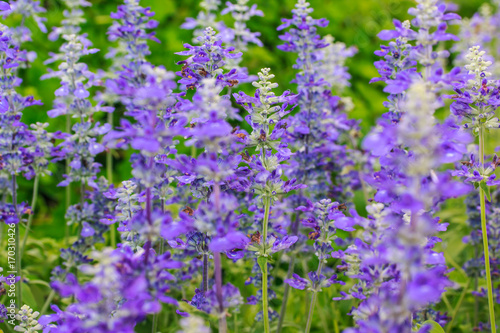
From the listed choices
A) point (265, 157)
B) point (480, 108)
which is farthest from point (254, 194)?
point (480, 108)

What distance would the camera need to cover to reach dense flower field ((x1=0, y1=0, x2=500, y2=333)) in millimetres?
1741

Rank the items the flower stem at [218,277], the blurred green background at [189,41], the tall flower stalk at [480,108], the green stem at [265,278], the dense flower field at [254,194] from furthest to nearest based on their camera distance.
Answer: the blurred green background at [189,41] < the tall flower stalk at [480,108] < the green stem at [265,278] < the flower stem at [218,277] < the dense flower field at [254,194]

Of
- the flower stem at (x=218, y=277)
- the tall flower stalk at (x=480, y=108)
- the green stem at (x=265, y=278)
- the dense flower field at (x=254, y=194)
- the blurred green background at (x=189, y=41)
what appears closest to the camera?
the dense flower field at (x=254, y=194)

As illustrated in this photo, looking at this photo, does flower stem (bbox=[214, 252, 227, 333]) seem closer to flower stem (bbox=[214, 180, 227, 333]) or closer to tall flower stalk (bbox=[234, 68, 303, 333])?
flower stem (bbox=[214, 180, 227, 333])

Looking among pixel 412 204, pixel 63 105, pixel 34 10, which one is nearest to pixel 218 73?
pixel 412 204

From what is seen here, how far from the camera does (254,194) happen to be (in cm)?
345

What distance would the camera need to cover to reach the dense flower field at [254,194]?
5.71 ft

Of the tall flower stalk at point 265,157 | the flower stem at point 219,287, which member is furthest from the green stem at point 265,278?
the flower stem at point 219,287

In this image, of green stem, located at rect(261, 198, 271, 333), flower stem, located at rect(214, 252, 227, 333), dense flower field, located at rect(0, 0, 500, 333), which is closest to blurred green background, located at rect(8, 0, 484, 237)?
dense flower field, located at rect(0, 0, 500, 333)

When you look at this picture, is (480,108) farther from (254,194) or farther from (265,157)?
(254,194)

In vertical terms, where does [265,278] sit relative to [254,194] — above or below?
below

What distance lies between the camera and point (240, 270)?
3.75 metres

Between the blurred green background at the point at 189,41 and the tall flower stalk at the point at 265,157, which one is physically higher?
the blurred green background at the point at 189,41

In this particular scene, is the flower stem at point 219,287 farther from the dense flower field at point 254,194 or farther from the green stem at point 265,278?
the green stem at point 265,278
